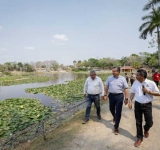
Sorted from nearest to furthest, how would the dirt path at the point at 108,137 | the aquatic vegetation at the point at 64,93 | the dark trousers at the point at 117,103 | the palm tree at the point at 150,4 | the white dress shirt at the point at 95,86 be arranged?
the dirt path at the point at 108,137 < the dark trousers at the point at 117,103 < the white dress shirt at the point at 95,86 < the aquatic vegetation at the point at 64,93 < the palm tree at the point at 150,4

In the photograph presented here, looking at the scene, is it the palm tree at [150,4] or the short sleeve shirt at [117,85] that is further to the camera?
the palm tree at [150,4]

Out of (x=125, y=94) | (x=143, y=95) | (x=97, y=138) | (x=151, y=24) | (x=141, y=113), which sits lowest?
(x=97, y=138)

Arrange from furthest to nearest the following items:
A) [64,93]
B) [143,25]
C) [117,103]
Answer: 1. [143,25]
2. [64,93]
3. [117,103]

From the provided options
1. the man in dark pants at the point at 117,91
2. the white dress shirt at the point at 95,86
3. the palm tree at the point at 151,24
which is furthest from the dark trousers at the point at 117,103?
the palm tree at the point at 151,24

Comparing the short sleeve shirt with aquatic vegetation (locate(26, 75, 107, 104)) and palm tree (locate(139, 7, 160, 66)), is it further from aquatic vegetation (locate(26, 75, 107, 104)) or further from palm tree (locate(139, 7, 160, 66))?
palm tree (locate(139, 7, 160, 66))

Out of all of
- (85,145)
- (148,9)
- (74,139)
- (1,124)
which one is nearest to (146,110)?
(85,145)

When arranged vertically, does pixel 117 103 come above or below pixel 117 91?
below

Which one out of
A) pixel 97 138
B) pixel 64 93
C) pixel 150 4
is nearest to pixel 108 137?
pixel 97 138

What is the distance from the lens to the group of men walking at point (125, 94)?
136 inches

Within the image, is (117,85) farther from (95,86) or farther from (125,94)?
(95,86)

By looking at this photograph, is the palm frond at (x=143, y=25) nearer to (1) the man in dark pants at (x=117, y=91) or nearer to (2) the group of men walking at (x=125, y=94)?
(2) the group of men walking at (x=125, y=94)

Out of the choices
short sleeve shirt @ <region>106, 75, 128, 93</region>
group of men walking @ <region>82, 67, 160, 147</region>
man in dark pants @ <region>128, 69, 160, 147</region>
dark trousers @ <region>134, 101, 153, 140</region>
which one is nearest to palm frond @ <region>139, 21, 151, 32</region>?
group of men walking @ <region>82, 67, 160, 147</region>

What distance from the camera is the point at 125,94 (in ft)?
14.0

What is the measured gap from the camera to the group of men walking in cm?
346
